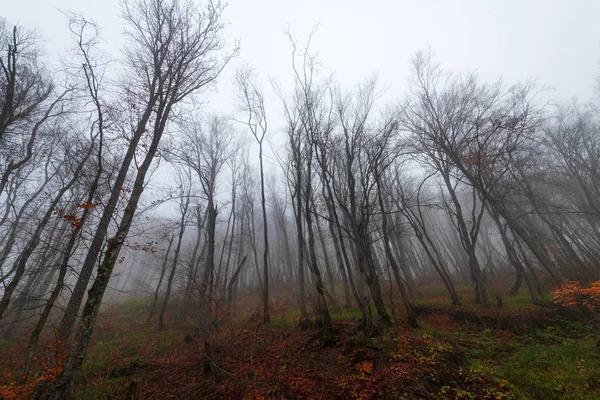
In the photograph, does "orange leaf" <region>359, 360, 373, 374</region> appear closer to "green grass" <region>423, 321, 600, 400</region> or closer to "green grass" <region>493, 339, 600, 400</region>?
"green grass" <region>423, 321, 600, 400</region>

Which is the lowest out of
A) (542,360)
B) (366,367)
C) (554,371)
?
(554,371)

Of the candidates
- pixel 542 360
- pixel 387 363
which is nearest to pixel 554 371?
pixel 542 360

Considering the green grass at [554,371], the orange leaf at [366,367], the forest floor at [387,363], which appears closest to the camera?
the green grass at [554,371]

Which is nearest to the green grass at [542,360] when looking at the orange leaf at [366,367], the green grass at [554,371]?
the green grass at [554,371]

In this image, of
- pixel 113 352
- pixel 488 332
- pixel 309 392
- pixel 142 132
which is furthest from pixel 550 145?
pixel 113 352

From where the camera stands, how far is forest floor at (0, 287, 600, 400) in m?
4.66

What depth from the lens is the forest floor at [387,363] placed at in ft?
15.3

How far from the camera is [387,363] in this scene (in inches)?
216

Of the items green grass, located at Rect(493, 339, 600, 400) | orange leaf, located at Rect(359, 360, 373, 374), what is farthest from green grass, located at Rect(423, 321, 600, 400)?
orange leaf, located at Rect(359, 360, 373, 374)

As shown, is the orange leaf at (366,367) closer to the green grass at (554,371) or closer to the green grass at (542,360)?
the green grass at (542,360)

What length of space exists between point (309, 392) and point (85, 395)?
570 centimetres

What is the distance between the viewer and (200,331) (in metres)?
12.0

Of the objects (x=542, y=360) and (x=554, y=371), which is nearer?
(x=554, y=371)

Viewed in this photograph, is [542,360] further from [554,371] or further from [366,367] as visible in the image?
[366,367]
